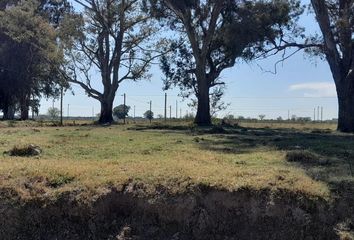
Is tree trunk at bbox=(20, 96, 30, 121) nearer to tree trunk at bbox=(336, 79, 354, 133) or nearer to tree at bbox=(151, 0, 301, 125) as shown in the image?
tree at bbox=(151, 0, 301, 125)

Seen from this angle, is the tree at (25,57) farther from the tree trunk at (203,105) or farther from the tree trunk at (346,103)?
the tree trunk at (346,103)

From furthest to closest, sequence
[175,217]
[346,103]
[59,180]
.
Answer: [346,103]
[59,180]
[175,217]

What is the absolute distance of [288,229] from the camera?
6773 mm

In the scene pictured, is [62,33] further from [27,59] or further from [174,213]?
[174,213]

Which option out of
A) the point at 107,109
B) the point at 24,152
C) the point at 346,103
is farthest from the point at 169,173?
the point at 107,109

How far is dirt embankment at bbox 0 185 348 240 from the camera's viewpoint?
22.4 ft

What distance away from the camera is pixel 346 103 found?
24250 millimetres

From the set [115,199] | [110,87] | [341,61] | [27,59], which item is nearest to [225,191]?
[115,199]

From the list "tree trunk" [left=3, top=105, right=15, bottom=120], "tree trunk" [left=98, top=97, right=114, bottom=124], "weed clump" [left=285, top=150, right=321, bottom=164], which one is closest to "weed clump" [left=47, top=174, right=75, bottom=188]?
"weed clump" [left=285, top=150, right=321, bottom=164]

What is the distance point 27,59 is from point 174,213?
129ft

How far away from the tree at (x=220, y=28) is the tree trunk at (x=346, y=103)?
223 inches

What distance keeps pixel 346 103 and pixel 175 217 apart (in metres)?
19.1

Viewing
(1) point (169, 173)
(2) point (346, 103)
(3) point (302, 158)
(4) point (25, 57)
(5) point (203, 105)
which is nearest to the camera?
(1) point (169, 173)

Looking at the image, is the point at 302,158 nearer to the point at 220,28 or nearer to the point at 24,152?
the point at 24,152
